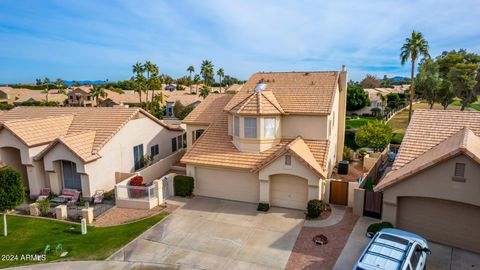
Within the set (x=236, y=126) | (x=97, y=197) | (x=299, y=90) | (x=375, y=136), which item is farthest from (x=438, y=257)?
(x=97, y=197)

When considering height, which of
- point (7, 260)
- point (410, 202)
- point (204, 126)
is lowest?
point (7, 260)

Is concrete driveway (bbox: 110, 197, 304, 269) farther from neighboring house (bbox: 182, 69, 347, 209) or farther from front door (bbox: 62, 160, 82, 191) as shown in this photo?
front door (bbox: 62, 160, 82, 191)

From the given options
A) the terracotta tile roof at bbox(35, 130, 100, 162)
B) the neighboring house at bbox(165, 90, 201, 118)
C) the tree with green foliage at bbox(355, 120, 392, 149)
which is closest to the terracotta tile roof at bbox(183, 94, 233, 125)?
the terracotta tile roof at bbox(35, 130, 100, 162)

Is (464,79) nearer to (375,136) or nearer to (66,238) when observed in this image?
(375,136)

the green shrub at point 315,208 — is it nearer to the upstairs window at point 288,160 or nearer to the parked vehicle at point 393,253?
the upstairs window at point 288,160

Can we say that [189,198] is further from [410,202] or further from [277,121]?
[410,202]

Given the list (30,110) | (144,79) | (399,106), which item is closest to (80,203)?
(30,110)

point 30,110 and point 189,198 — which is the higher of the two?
point 30,110
